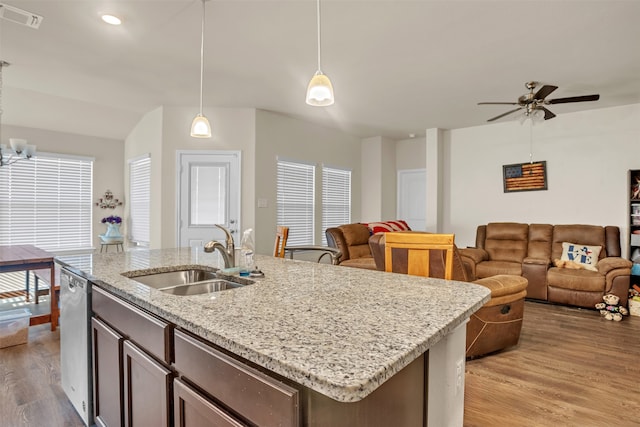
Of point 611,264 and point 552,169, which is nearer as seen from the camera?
point 611,264

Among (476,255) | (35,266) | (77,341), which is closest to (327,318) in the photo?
(77,341)

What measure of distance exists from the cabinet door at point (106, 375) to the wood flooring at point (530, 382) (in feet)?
1.63

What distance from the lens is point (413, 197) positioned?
7.08 metres

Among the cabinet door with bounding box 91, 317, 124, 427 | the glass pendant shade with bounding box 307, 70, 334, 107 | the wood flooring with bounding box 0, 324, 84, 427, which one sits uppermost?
the glass pendant shade with bounding box 307, 70, 334, 107

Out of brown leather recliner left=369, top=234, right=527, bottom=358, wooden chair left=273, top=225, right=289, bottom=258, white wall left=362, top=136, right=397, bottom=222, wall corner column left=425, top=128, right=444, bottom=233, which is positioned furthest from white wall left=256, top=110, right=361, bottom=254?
brown leather recliner left=369, top=234, right=527, bottom=358

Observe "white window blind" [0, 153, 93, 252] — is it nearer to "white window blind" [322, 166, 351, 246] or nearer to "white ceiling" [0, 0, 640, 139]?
"white ceiling" [0, 0, 640, 139]

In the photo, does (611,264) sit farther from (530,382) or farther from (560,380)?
(530,382)

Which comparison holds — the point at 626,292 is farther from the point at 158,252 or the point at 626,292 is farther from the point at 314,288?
the point at 158,252

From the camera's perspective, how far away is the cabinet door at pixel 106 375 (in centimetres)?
151

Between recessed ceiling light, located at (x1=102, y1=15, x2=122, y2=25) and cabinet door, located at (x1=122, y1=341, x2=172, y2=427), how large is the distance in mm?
2541

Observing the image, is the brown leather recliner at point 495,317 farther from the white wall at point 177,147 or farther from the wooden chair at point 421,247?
the white wall at point 177,147

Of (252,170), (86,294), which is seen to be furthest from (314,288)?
(252,170)

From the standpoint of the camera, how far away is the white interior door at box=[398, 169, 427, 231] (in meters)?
6.98

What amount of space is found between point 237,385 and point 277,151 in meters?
4.76
